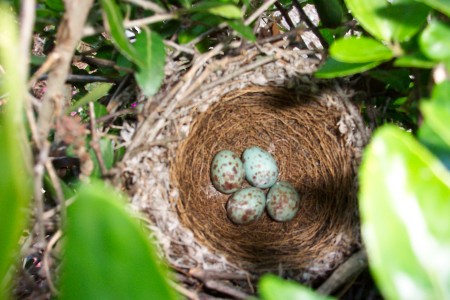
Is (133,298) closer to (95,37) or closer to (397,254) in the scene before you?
(397,254)

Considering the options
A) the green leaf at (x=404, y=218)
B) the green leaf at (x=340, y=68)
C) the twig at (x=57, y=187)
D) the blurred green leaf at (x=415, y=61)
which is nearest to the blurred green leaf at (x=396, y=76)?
the green leaf at (x=340, y=68)

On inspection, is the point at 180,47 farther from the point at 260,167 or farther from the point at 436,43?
the point at 260,167

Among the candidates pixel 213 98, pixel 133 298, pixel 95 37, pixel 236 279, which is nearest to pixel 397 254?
pixel 133 298

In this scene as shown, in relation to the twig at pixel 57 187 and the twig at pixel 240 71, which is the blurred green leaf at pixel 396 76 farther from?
the twig at pixel 57 187

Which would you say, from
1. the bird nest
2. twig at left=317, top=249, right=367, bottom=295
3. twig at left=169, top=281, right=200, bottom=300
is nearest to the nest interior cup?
the bird nest

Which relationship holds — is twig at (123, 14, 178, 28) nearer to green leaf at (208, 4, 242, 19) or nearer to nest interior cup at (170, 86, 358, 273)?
green leaf at (208, 4, 242, 19)
